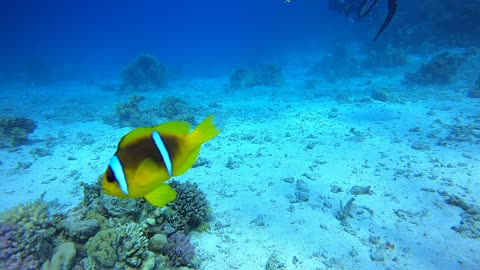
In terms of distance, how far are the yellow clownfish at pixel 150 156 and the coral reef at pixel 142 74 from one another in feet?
65.2

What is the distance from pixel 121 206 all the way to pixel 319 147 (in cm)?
612

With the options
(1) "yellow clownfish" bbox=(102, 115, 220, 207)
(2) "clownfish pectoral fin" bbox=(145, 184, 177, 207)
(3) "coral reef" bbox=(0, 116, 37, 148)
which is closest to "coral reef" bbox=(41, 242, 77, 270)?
(2) "clownfish pectoral fin" bbox=(145, 184, 177, 207)

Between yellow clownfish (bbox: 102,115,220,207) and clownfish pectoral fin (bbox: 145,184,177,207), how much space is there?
0.11 m

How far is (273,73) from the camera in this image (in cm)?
1980

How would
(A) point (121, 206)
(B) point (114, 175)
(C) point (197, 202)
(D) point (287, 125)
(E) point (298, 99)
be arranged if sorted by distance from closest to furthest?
1. (B) point (114, 175)
2. (A) point (121, 206)
3. (C) point (197, 202)
4. (D) point (287, 125)
5. (E) point (298, 99)

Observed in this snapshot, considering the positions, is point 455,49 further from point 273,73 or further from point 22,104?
point 22,104

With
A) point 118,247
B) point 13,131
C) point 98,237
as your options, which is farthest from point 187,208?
point 13,131

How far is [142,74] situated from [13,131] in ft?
40.4

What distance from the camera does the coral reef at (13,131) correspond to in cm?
855

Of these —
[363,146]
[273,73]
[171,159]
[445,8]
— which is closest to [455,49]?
[445,8]

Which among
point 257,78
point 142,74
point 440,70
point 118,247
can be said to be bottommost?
point 118,247

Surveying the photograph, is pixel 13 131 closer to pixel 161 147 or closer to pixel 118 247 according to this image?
pixel 118 247

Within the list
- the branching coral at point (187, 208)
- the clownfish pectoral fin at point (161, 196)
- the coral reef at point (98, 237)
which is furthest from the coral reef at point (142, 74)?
the clownfish pectoral fin at point (161, 196)

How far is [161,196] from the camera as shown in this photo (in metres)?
1.89
